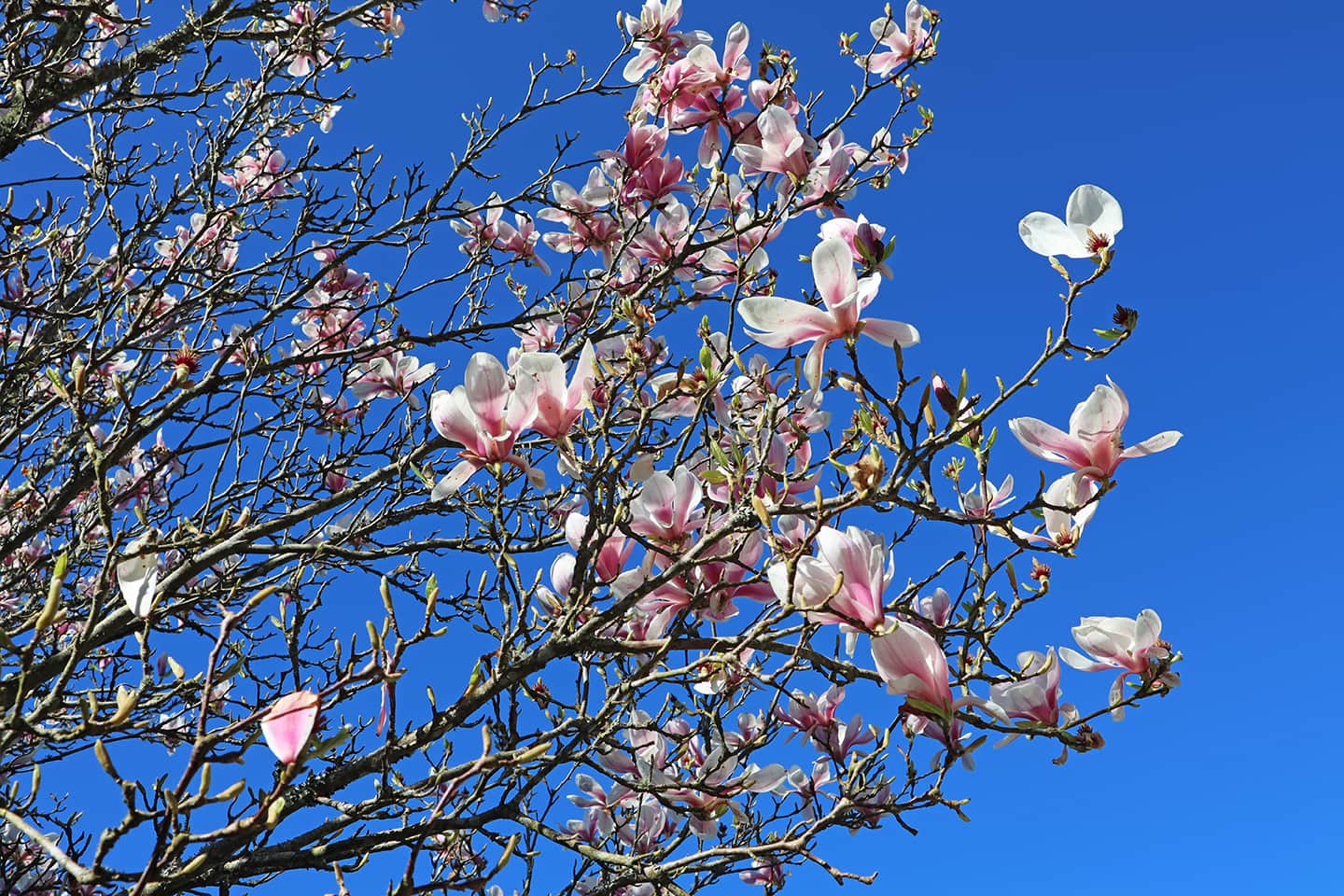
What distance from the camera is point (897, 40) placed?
3.42m

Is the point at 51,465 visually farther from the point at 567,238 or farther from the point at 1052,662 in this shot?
the point at 1052,662

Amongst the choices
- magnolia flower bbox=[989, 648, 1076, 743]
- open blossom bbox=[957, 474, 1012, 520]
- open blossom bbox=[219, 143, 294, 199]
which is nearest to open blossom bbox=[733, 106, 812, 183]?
open blossom bbox=[957, 474, 1012, 520]

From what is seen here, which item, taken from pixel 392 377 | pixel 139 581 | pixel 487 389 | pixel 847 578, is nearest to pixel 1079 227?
pixel 847 578

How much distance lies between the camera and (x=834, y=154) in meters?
2.82

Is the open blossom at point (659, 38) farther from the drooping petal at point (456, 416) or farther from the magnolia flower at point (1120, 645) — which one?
the magnolia flower at point (1120, 645)

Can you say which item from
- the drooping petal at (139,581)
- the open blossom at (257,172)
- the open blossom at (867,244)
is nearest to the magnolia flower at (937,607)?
the open blossom at (867,244)

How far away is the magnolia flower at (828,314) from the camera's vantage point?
1668mm

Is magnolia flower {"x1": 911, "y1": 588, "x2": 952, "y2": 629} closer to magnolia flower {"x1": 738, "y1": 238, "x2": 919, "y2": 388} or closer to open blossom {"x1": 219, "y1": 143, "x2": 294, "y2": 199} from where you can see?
magnolia flower {"x1": 738, "y1": 238, "x2": 919, "y2": 388}

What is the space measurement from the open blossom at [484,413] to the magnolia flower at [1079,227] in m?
0.95

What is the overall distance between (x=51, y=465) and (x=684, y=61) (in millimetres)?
2932

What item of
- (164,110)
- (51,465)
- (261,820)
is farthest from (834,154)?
(51,465)

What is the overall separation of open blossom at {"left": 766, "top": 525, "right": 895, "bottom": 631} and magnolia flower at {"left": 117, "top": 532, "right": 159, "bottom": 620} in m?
1.13

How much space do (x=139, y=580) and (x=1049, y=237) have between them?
5.72ft

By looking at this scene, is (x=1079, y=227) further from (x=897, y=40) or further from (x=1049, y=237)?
(x=897, y=40)
